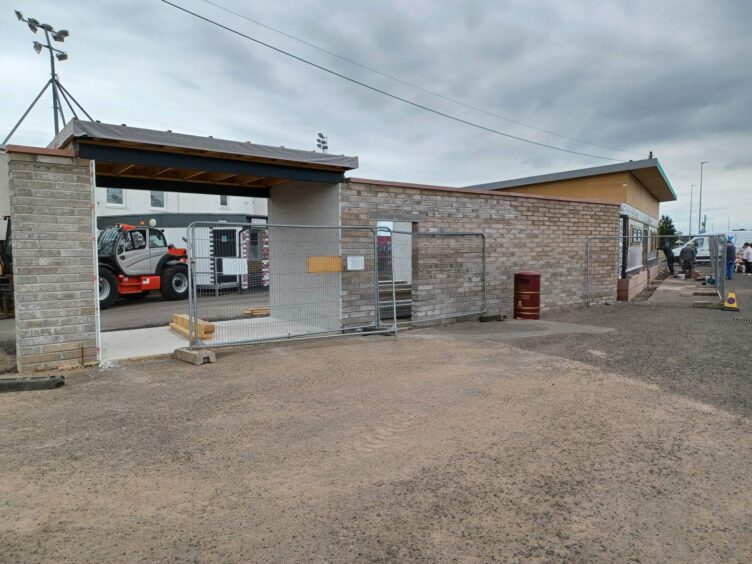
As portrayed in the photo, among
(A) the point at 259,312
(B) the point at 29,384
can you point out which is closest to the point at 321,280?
(A) the point at 259,312

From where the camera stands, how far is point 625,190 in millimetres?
15641

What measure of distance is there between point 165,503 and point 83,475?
2.77 ft

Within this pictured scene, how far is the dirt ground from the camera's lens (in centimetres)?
265

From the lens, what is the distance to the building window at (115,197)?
2388 centimetres

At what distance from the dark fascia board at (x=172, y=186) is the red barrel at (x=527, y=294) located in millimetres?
6103

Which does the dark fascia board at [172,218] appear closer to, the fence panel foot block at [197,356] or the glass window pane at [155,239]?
the glass window pane at [155,239]

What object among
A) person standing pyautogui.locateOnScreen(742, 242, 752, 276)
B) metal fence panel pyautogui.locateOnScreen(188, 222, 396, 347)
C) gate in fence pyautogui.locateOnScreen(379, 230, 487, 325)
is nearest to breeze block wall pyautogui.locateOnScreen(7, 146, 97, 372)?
metal fence panel pyautogui.locateOnScreen(188, 222, 396, 347)

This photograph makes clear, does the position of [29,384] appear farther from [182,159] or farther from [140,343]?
[182,159]

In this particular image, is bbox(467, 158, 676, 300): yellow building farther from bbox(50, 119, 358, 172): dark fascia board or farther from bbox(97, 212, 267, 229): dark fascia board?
bbox(97, 212, 267, 229): dark fascia board

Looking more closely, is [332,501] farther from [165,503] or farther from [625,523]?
[625,523]

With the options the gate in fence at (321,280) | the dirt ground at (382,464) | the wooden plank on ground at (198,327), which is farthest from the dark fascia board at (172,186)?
the dirt ground at (382,464)

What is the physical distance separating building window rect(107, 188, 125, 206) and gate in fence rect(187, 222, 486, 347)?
17.6 metres

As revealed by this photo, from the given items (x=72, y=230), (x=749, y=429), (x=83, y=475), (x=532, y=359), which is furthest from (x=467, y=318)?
(x=83, y=475)

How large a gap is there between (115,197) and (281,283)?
18840 millimetres
